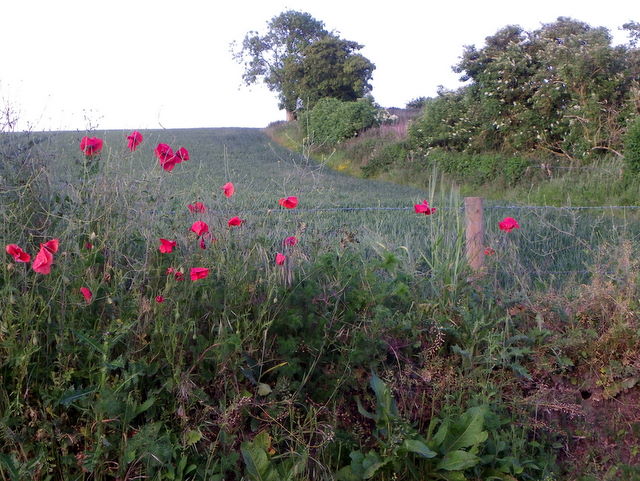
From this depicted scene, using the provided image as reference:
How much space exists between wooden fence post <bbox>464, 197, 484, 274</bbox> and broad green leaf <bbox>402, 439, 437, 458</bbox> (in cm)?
179

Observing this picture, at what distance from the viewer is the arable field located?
247 cm

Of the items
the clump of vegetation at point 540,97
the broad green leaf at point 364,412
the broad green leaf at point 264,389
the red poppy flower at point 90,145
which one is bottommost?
the broad green leaf at point 364,412

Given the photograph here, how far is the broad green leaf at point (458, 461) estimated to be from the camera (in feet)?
Answer: 8.89

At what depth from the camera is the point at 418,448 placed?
2689 mm

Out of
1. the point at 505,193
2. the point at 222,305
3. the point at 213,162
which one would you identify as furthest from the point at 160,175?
the point at 213,162

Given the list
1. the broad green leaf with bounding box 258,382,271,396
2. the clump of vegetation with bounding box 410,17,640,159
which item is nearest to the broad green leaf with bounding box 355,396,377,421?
the broad green leaf with bounding box 258,382,271,396

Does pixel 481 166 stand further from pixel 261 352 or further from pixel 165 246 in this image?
pixel 165 246

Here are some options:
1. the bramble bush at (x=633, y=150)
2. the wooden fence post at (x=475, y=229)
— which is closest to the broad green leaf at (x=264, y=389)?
the wooden fence post at (x=475, y=229)

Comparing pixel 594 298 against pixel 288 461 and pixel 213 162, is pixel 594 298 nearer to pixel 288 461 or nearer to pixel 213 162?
pixel 288 461

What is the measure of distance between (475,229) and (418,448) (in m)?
2.29

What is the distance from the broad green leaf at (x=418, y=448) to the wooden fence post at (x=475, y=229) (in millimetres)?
1786

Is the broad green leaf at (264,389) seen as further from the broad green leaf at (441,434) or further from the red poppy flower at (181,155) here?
the red poppy flower at (181,155)

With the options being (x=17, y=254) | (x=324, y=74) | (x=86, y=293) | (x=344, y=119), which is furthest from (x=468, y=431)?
(x=324, y=74)

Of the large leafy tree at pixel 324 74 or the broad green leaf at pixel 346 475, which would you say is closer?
the broad green leaf at pixel 346 475
